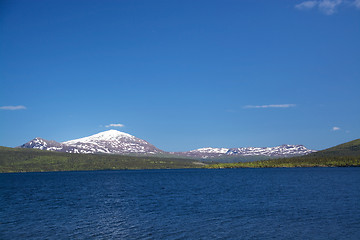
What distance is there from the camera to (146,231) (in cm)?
4941

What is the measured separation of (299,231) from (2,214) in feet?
185

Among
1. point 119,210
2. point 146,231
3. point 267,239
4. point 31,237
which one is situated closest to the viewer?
point 267,239

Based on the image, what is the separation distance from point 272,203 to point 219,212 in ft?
56.2

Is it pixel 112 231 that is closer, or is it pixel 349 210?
pixel 112 231

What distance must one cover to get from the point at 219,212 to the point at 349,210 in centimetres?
2470

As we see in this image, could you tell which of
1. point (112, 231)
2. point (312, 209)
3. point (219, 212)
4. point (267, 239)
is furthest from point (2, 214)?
point (312, 209)

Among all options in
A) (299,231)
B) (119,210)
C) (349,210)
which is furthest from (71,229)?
(349,210)

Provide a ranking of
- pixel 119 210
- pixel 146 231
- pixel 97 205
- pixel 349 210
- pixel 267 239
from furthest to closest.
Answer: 1. pixel 97 205
2. pixel 119 210
3. pixel 349 210
4. pixel 146 231
5. pixel 267 239

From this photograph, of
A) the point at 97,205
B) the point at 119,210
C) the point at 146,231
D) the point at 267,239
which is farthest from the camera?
the point at 97,205

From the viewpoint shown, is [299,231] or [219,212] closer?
[299,231]

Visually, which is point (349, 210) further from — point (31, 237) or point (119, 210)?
point (31, 237)

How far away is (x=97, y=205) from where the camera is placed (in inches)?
3145

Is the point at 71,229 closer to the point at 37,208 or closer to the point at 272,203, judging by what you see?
the point at 37,208

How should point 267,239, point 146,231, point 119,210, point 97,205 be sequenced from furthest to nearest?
point 97,205 → point 119,210 → point 146,231 → point 267,239
